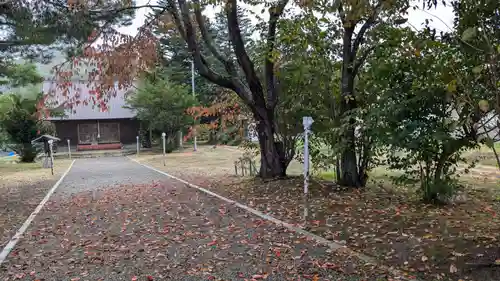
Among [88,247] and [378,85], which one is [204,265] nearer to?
[88,247]

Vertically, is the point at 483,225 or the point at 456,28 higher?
the point at 456,28

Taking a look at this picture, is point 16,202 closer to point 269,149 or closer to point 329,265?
point 269,149

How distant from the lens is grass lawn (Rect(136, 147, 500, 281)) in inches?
182

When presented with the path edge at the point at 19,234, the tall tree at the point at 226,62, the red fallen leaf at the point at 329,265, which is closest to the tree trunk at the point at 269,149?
the tall tree at the point at 226,62

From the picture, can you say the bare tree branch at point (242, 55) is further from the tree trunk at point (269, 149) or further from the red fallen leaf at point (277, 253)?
Answer: the red fallen leaf at point (277, 253)

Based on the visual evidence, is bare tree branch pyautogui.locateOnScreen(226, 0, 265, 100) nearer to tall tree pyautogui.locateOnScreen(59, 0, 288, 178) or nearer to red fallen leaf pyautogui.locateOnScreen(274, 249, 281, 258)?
tall tree pyautogui.locateOnScreen(59, 0, 288, 178)

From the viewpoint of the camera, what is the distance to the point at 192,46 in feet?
36.8

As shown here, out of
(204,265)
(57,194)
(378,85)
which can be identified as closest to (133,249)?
(204,265)

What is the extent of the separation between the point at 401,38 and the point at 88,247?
6329 mm

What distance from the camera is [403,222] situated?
643 cm

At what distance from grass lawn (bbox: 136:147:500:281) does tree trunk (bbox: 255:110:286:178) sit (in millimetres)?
780

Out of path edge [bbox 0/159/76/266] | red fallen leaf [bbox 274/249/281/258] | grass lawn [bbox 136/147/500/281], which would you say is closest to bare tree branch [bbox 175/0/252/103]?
grass lawn [bbox 136/147/500/281]

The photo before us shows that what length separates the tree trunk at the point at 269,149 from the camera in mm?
11469

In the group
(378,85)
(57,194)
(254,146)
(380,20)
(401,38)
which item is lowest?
(57,194)
